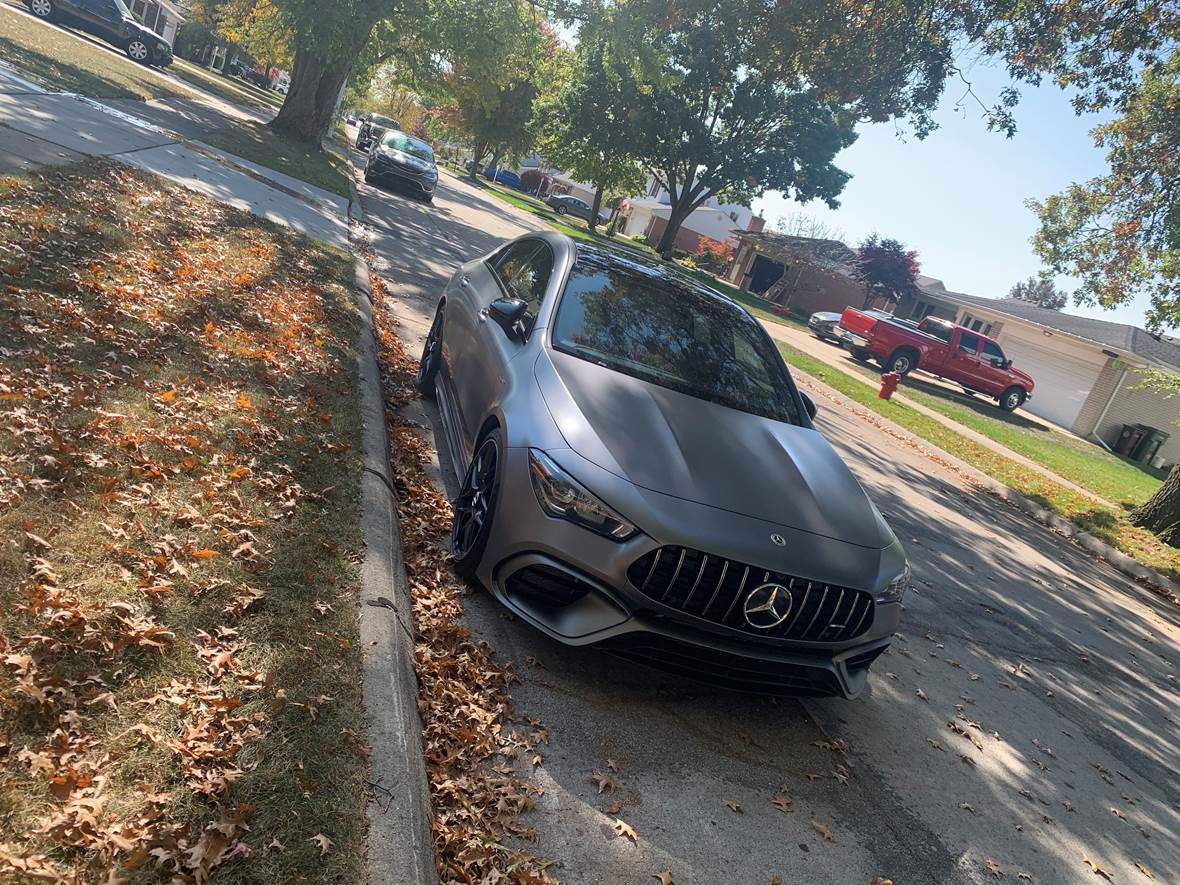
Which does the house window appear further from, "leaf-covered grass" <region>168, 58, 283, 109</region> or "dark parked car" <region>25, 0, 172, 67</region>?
"dark parked car" <region>25, 0, 172, 67</region>

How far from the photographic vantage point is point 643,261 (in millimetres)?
6387

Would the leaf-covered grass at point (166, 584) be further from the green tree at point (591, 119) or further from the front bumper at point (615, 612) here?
the green tree at point (591, 119)

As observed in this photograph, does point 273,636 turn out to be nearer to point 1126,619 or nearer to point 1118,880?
point 1118,880

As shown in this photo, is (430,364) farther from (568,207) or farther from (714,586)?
(568,207)

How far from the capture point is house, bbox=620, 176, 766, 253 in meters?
70.9

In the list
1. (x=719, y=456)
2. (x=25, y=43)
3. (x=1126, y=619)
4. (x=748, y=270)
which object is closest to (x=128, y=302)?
(x=719, y=456)

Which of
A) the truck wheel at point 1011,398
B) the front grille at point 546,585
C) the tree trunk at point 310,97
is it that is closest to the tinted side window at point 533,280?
the front grille at point 546,585

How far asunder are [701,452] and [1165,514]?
39.2 feet

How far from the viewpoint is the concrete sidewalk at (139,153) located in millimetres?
9523

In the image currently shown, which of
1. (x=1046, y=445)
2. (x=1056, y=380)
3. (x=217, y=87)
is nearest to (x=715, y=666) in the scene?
(x=1046, y=445)

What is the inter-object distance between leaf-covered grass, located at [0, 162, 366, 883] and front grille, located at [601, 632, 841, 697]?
114cm

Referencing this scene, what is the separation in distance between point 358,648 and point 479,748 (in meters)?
0.62

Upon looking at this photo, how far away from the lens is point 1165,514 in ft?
42.1

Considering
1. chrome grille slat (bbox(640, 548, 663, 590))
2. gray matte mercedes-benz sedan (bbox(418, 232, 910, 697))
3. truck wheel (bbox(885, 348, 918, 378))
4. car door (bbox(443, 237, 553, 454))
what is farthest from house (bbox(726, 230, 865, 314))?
chrome grille slat (bbox(640, 548, 663, 590))
